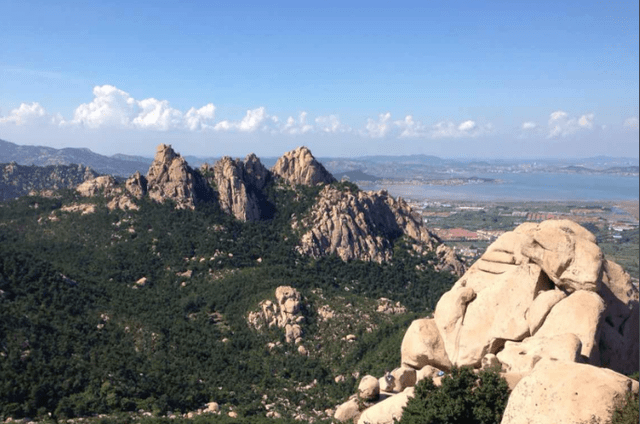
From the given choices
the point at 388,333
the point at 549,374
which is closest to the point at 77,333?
the point at 388,333

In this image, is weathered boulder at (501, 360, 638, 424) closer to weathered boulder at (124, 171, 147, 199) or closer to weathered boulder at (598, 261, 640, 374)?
weathered boulder at (598, 261, 640, 374)

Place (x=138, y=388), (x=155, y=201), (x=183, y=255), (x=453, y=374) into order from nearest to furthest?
(x=453, y=374)
(x=138, y=388)
(x=183, y=255)
(x=155, y=201)

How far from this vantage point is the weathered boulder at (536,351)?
90.1 feet

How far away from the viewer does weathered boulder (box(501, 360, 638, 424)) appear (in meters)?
20.9

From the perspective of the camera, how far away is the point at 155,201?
125625 millimetres

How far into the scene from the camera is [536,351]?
29062 mm

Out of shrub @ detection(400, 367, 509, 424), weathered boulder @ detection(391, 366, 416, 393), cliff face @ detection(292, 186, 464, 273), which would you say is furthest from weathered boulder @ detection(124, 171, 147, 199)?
shrub @ detection(400, 367, 509, 424)

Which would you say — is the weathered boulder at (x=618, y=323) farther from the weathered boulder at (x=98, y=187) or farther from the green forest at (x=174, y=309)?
the weathered boulder at (x=98, y=187)

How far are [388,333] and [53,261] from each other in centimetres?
7133

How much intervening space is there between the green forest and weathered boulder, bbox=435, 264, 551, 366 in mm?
32292

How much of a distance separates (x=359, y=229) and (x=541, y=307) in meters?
92.7

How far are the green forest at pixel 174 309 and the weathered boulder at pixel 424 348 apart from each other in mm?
28327

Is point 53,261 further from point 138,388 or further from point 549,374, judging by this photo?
point 549,374

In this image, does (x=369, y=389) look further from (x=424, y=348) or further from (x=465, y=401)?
(x=465, y=401)
